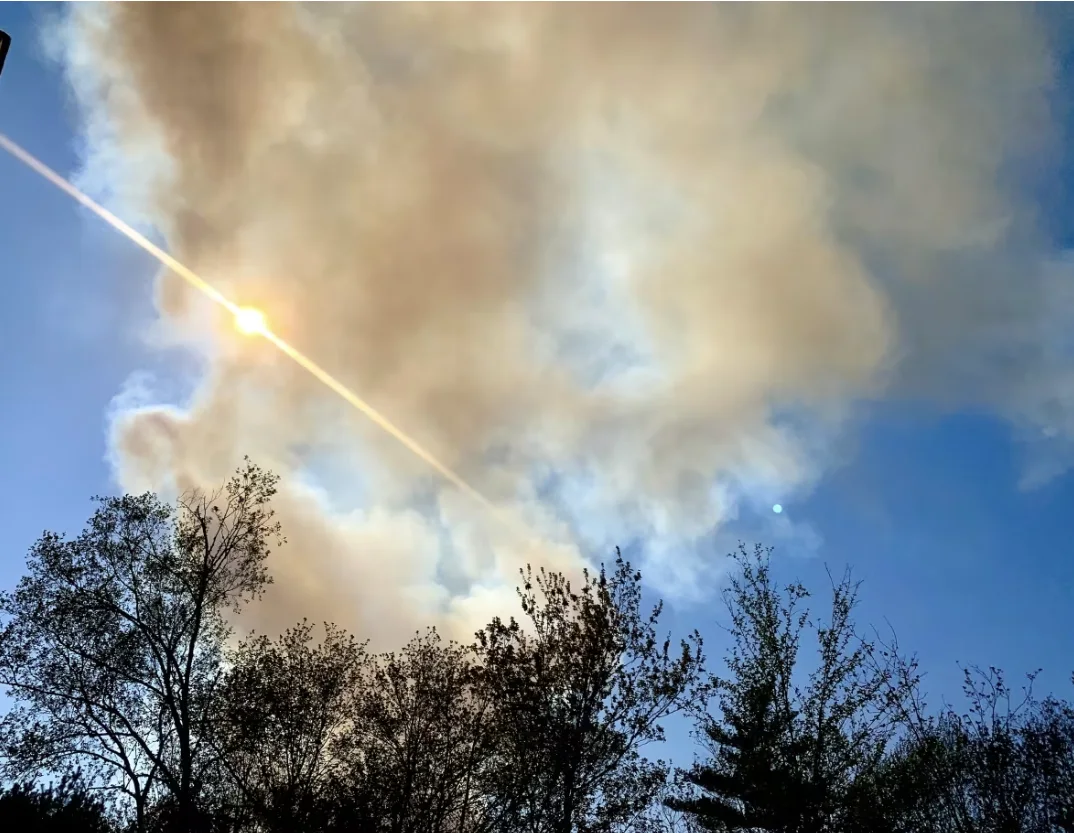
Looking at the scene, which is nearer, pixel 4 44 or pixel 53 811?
pixel 4 44

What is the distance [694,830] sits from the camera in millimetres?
35406

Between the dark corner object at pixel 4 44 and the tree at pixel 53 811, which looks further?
the tree at pixel 53 811

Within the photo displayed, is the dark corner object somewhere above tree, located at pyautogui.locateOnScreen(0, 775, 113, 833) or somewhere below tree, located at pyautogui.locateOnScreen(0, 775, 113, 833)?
above

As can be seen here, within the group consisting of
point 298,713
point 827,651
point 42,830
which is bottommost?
point 42,830

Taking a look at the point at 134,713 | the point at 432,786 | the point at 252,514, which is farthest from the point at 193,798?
the point at 252,514

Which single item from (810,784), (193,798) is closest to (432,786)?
(193,798)

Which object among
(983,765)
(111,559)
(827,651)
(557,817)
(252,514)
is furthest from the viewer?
(252,514)

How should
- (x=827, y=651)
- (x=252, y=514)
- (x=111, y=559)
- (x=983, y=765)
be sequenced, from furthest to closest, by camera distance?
(x=252, y=514) → (x=111, y=559) → (x=827, y=651) → (x=983, y=765)

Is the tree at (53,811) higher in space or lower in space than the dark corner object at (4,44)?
lower

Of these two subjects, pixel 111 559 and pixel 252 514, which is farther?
pixel 252 514

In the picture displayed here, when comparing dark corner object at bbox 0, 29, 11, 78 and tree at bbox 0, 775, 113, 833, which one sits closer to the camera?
dark corner object at bbox 0, 29, 11, 78

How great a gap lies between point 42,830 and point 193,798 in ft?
16.0

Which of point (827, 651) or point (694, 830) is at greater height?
point (827, 651)

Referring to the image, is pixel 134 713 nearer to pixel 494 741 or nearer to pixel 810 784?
pixel 494 741
